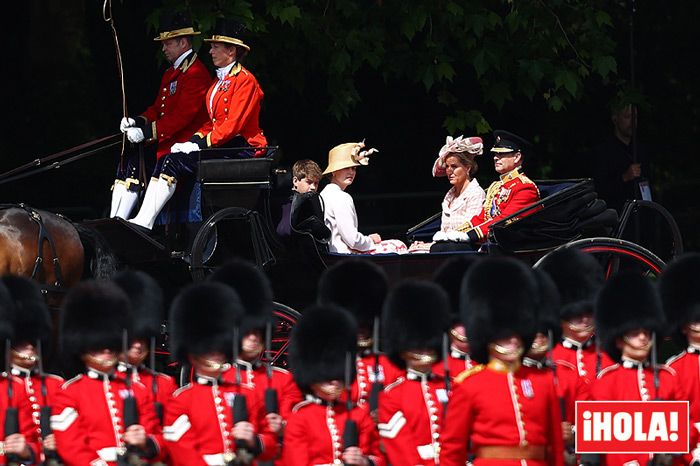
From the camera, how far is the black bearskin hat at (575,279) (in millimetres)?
8750

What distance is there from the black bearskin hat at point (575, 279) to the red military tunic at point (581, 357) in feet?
0.58

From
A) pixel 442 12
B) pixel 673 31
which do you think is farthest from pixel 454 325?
pixel 673 31

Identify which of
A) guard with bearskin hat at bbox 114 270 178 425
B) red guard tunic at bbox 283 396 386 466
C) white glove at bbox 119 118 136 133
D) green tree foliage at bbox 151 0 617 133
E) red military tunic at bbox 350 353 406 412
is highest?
green tree foliage at bbox 151 0 617 133

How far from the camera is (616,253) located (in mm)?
10570

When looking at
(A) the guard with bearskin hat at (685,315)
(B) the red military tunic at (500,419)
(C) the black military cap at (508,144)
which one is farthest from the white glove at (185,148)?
(B) the red military tunic at (500,419)

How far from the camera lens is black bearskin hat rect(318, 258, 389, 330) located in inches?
340

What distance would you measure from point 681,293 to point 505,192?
7.93ft

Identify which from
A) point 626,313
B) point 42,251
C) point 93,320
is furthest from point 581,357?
point 42,251

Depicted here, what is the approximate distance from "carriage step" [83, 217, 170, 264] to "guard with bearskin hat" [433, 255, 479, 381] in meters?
1.95

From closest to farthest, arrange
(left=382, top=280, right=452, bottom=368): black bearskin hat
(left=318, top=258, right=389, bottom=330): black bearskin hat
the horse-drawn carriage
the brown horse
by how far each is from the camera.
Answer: (left=382, top=280, right=452, bottom=368): black bearskin hat < (left=318, top=258, right=389, bottom=330): black bearskin hat < the brown horse < the horse-drawn carriage

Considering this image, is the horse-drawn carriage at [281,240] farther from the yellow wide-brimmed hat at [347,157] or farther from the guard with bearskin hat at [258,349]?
the guard with bearskin hat at [258,349]

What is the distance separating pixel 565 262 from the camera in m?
9.05

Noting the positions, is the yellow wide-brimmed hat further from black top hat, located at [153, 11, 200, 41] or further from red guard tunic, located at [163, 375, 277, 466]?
red guard tunic, located at [163, 375, 277, 466]

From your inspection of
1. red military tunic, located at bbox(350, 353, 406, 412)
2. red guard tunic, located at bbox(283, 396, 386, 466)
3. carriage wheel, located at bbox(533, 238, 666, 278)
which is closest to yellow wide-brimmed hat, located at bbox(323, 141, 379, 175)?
carriage wheel, located at bbox(533, 238, 666, 278)
